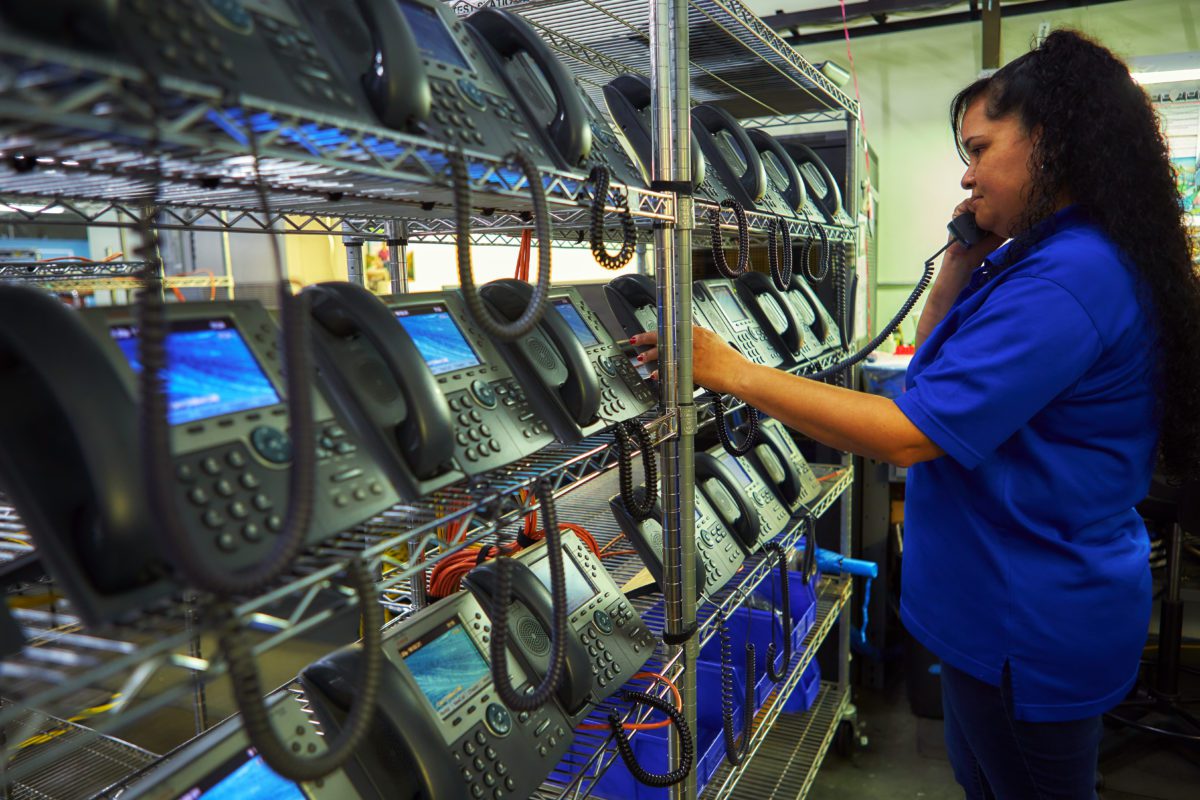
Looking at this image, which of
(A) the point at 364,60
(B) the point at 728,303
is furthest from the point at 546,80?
(B) the point at 728,303

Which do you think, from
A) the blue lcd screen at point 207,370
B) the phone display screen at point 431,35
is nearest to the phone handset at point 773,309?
the phone display screen at point 431,35

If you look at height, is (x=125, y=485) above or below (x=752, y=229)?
below

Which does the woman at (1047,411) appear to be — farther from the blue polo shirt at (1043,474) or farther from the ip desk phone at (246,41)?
the ip desk phone at (246,41)

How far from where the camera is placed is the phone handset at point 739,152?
1.83 meters

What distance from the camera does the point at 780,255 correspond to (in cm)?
216

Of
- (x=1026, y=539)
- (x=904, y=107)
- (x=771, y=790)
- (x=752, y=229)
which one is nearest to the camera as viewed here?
(x=1026, y=539)

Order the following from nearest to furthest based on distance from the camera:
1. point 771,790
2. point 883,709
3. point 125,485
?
point 125,485
point 771,790
point 883,709

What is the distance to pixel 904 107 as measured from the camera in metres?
3.75

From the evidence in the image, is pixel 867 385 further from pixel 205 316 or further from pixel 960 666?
pixel 205 316

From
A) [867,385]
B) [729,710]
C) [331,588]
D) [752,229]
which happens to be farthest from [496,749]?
[867,385]

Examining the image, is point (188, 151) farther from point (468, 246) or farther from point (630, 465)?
point (630, 465)

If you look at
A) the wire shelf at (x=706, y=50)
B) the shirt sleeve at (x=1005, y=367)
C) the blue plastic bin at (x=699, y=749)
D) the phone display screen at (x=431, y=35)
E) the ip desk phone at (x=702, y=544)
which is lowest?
the blue plastic bin at (x=699, y=749)

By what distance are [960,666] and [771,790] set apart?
1.12 metres

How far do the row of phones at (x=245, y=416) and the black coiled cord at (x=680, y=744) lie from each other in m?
0.44
